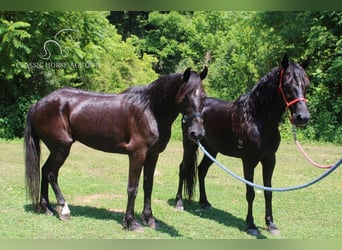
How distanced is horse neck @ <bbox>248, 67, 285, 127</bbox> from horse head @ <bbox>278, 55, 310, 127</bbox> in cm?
18

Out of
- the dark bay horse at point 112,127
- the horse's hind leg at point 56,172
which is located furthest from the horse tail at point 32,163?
the horse's hind leg at point 56,172

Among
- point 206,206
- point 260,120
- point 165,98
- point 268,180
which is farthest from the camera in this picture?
Result: point 206,206

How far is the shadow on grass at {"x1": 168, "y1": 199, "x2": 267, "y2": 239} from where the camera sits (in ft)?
18.3

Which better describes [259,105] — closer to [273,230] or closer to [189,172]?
[273,230]

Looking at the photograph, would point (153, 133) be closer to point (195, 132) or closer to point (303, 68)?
point (195, 132)

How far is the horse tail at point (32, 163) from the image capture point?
5.32 metres

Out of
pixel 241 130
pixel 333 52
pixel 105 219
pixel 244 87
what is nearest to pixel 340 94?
pixel 333 52

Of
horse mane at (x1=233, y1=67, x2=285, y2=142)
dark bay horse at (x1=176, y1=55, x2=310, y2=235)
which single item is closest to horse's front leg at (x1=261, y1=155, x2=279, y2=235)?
dark bay horse at (x1=176, y1=55, x2=310, y2=235)

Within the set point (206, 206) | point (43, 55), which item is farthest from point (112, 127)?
point (43, 55)

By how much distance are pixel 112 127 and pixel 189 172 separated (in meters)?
1.84

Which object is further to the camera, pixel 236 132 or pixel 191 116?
pixel 236 132

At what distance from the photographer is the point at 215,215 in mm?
6012

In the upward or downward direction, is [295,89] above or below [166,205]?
above

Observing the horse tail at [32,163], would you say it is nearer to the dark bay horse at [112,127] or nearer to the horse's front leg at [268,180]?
the dark bay horse at [112,127]
